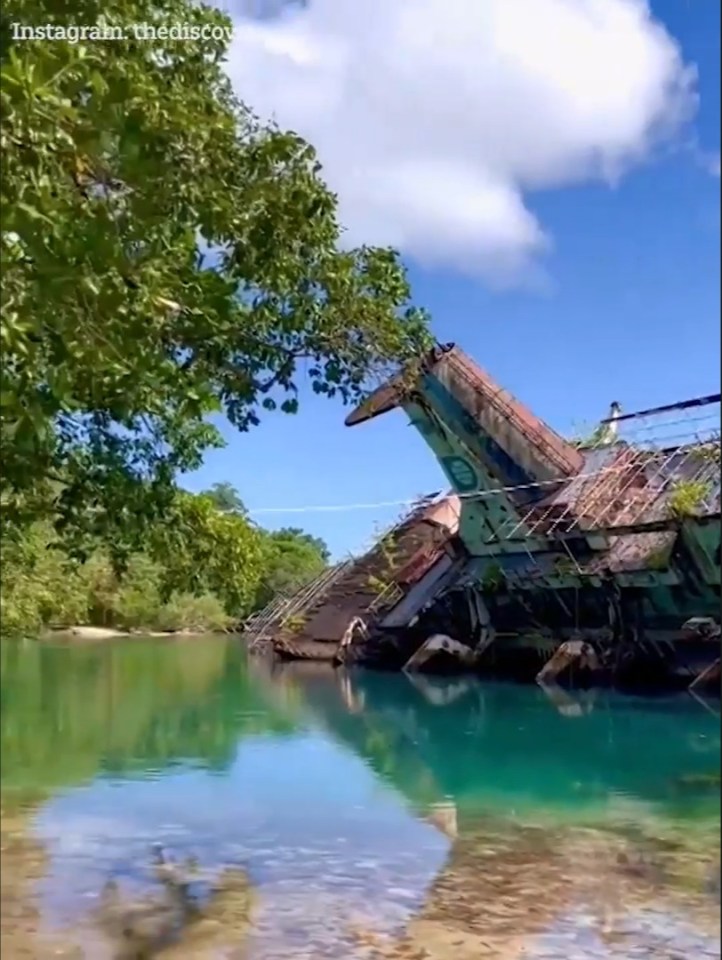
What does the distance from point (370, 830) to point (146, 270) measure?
23.4 feet

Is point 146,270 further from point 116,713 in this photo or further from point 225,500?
point 116,713

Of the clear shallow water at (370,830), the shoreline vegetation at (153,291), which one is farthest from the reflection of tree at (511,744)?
the shoreline vegetation at (153,291)

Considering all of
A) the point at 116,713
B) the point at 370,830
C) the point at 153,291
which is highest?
the point at 153,291

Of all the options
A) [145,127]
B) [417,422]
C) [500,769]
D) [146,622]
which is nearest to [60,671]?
[146,622]

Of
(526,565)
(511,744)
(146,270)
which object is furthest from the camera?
(526,565)

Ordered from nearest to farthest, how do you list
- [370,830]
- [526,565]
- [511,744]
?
[370,830] → [511,744] → [526,565]

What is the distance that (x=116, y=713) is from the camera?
20531mm

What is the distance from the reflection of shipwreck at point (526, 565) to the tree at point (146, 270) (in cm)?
1428

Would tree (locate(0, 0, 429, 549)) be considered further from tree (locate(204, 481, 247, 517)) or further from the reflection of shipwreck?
the reflection of shipwreck

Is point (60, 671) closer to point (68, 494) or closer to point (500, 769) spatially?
point (500, 769)

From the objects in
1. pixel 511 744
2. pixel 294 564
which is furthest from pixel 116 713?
pixel 294 564

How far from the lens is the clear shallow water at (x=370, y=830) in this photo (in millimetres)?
6168

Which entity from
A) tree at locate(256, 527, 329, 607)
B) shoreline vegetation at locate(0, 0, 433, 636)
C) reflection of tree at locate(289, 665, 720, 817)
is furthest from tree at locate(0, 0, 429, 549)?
tree at locate(256, 527, 329, 607)

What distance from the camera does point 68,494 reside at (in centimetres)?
551
